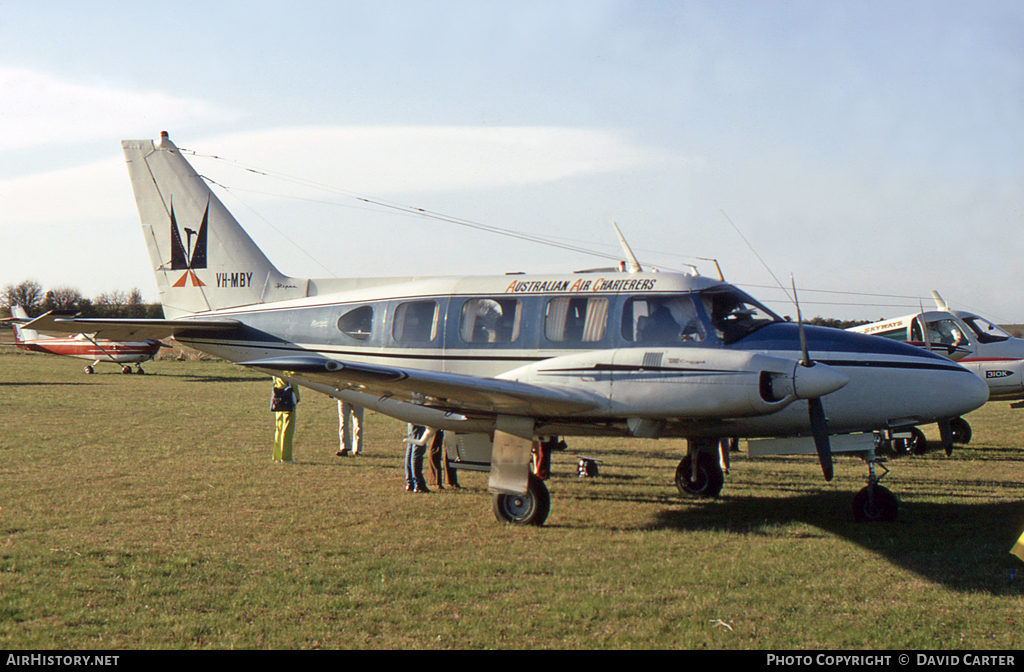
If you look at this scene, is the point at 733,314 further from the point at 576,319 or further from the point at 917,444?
the point at 917,444

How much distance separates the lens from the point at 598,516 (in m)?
10.3

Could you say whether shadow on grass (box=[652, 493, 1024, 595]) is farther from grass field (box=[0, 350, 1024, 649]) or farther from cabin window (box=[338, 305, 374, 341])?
cabin window (box=[338, 305, 374, 341])

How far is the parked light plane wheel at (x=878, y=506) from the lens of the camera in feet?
31.4

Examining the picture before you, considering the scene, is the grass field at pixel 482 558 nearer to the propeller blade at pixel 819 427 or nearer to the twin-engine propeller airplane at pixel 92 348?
the propeller blade at pixel 819 427

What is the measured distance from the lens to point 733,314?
9555 mm

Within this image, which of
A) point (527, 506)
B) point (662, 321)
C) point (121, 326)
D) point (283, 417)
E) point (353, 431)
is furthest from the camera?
point (353, 431)

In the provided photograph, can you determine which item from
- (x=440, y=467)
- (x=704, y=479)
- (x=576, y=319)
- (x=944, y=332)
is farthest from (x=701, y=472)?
(x=944, y=332)

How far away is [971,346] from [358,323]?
44.2 feet

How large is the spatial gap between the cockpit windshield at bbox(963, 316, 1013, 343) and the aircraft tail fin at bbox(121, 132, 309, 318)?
14.7 m

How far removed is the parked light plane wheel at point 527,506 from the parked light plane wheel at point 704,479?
2.94 meters

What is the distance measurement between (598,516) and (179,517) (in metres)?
5.30

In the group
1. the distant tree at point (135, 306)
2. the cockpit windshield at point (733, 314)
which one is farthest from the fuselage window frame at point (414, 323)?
the distant tree at point (135, 306)
